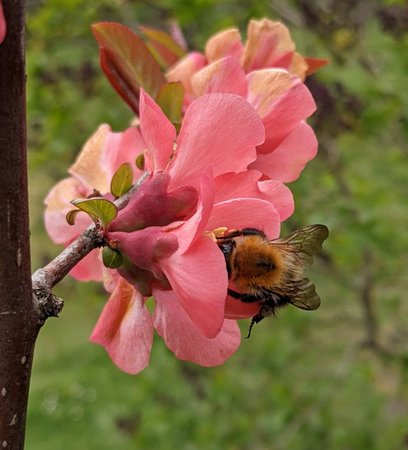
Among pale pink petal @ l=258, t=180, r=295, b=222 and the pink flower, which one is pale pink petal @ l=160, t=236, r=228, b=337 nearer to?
pale pink petal @ l=258, t=180, r=295, b=222

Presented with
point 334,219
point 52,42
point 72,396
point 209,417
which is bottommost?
point 72,396

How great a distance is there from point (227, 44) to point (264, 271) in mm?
420

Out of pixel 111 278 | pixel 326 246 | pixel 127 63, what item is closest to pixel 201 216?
pixel 111 278

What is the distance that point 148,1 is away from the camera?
3066 mm

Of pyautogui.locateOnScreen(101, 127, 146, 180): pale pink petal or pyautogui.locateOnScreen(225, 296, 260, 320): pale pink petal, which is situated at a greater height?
pyautogui.locateOnScreen(101, 127, 146, 180): pale pink petal

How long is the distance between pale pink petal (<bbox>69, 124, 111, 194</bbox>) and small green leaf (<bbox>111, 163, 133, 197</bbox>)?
0.09 meters

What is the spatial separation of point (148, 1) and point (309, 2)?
0.71m

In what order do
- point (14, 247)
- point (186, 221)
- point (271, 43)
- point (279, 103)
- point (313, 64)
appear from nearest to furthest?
point (14, 247), point (186, 221), point (279, 103), point (271, 43), point (313, 64)

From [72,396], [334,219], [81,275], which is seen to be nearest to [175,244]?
[81,275]

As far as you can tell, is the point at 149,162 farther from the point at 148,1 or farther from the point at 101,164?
the point at 148,1

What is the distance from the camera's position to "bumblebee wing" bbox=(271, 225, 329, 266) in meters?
0.74

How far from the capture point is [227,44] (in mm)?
979

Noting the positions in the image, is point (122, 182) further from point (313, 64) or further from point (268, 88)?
point (313, 64)

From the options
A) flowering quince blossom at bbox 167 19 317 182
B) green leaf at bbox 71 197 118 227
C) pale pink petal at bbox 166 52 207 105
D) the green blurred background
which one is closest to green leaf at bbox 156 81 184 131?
flowering quince blossom at bbox 167 19 317 182
